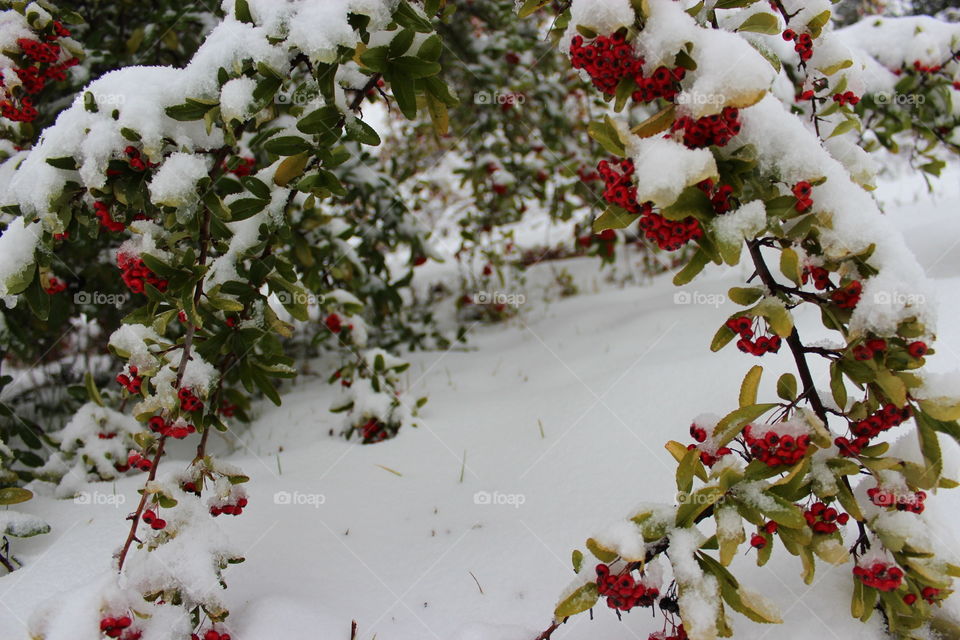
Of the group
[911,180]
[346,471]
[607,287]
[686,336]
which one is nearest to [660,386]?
[686,336]

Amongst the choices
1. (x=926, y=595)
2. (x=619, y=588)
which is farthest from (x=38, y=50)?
(x=926, y=595)

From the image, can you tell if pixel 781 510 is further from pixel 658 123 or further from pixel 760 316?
pixel 658 123

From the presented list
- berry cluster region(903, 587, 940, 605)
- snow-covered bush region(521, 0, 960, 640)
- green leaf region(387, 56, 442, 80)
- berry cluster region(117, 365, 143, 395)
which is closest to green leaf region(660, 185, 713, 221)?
snow-covered bush region(521, 0, 960, 640)

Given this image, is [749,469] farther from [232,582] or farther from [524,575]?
[232,582]

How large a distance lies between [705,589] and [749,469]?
0.22 metres

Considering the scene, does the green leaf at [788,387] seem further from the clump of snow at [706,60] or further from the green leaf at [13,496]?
the green leaf at [13,496]

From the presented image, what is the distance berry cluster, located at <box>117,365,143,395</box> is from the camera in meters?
1.44

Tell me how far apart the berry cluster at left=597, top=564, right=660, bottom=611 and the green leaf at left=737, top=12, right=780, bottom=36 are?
3.44 feet

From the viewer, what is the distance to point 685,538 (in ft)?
3.78

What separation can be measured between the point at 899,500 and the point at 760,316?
0.41 meters

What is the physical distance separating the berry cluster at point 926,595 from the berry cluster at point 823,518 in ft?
0.57

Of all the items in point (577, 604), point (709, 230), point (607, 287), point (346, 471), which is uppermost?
point (709, 230)

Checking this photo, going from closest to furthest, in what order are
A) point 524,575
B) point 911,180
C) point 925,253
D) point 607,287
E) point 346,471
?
point 524,575, point 346,471, point 925,253, point 607,287, point 911,180

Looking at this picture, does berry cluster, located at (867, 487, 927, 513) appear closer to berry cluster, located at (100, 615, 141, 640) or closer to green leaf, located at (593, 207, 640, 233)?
green leaf, located at (593, 207, 640, 233)
